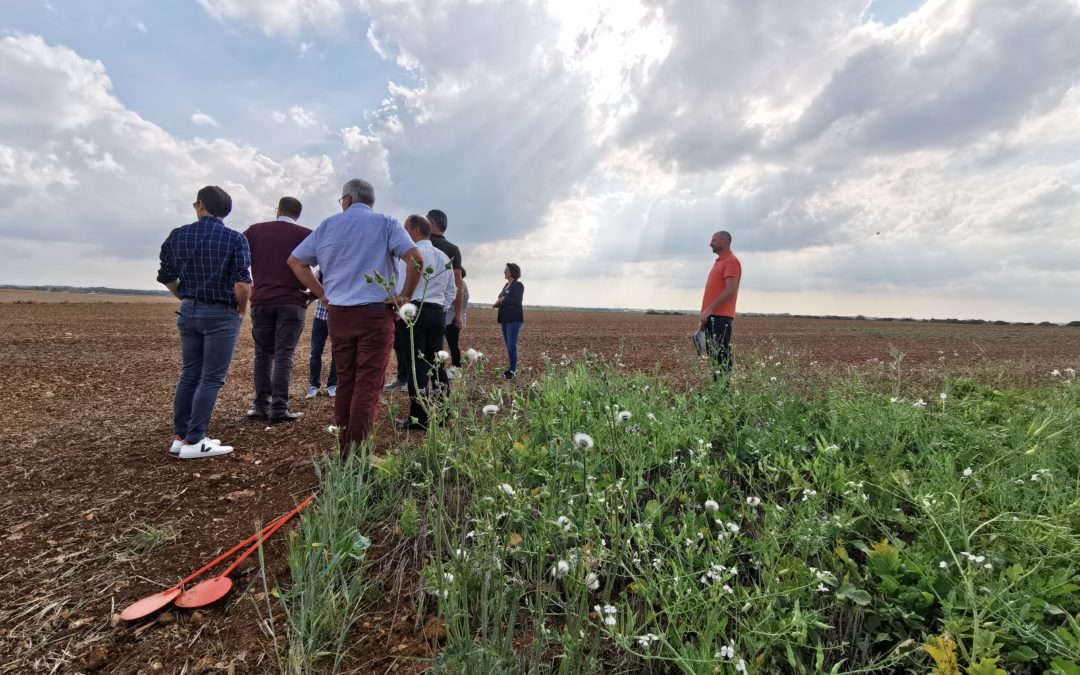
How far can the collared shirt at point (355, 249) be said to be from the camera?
11.1 ft

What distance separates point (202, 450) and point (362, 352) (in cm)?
176

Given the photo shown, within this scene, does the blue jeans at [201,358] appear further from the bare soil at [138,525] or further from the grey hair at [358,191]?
the grey hair at [358,191]

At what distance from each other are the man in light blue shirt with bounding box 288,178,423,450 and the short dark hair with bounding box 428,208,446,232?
1.91 meters

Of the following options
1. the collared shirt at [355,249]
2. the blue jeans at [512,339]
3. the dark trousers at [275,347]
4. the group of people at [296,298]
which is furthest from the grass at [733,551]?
the blue jeans at [512,339]

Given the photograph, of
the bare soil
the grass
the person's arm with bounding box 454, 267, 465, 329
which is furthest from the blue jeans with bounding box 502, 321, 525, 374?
the grass

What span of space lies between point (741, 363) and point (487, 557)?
467 centimetres

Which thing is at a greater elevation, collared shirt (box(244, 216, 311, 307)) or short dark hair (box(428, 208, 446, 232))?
short dark hair (box(428, 208, 446, 232))

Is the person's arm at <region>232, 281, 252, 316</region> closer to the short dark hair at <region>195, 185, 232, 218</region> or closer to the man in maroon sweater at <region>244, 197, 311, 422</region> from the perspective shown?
the short dark hair at <region>195, 185, 232, 218</region>

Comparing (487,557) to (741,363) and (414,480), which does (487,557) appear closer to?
(414,480)

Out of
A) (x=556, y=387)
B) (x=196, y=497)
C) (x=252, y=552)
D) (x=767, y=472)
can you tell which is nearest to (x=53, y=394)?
(x=196, y=497)

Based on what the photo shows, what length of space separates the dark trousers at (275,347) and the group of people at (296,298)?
0.01 meters

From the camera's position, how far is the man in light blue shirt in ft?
11.1

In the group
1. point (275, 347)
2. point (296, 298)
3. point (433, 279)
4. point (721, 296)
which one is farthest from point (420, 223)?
point (721, 296)

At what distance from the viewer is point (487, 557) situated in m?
1.71
